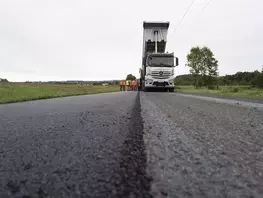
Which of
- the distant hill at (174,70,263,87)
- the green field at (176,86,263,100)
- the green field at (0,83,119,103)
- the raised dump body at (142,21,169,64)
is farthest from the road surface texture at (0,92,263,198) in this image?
the distant hill at (174,70,263,87)

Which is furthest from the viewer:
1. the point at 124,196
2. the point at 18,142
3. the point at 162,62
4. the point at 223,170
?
the point at 162,62

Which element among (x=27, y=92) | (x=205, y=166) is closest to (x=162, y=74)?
(x=27, y=92)

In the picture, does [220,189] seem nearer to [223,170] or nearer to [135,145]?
[223,170]

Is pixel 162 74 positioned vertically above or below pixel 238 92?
above

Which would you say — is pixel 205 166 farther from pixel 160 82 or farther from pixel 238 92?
pixel 160 82

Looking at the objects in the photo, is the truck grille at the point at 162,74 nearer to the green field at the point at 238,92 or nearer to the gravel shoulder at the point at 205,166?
the green field at the point at 238,92

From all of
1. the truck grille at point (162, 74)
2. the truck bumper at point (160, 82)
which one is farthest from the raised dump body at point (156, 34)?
the truck bumper at point (160, 82)

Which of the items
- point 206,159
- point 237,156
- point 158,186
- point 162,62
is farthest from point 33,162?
point 162,62

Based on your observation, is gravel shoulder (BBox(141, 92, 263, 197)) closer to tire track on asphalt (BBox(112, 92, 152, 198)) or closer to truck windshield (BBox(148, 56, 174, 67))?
tire track on asphalt (BBox(112, 92, 152, 198))

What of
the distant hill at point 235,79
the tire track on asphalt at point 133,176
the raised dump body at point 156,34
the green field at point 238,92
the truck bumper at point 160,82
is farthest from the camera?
the distant hill at point 235,79

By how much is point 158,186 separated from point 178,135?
3.28ft

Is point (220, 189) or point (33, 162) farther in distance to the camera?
point (33, 162)

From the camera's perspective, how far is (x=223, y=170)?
950 mm

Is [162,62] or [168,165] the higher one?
[162,62]
